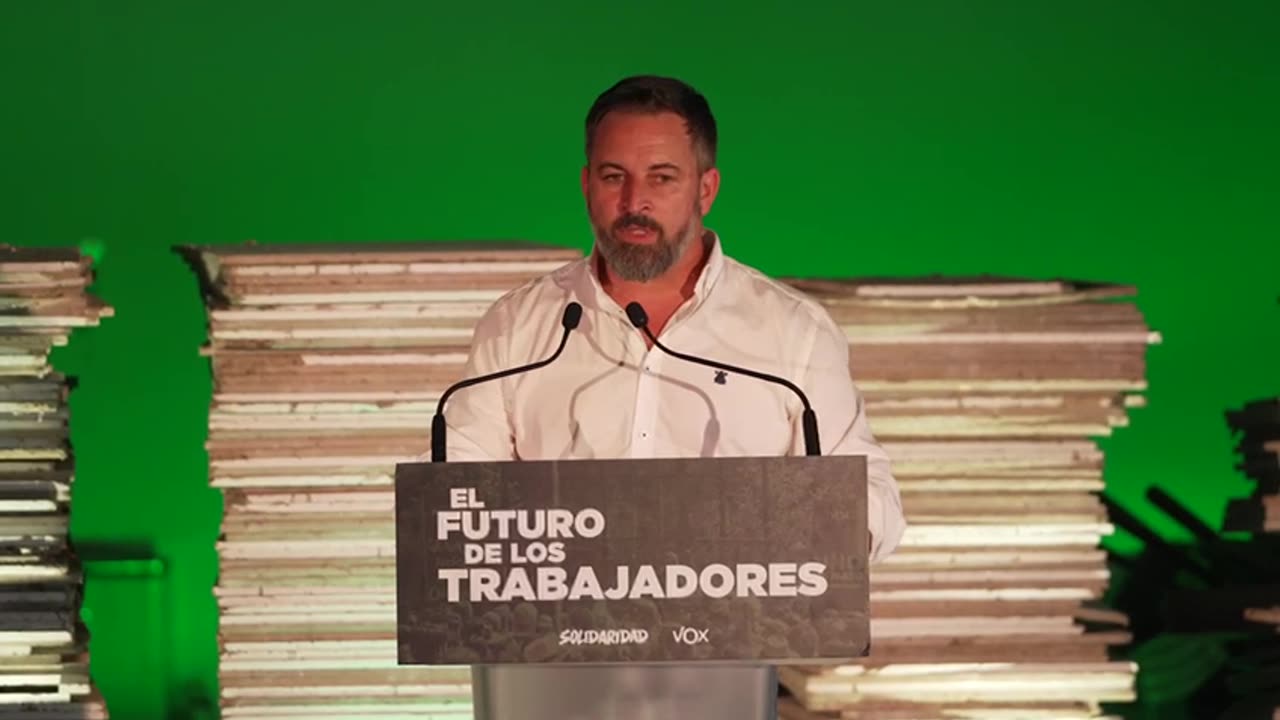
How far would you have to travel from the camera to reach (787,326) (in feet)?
12.0

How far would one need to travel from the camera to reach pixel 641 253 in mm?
3492

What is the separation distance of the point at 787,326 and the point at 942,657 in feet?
5.25

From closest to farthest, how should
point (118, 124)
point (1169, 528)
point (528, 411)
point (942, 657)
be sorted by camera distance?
point (528, 411) < point (942, 657) < point (118, 124) < point (1169, 528)

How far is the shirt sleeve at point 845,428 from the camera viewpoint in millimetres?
3271

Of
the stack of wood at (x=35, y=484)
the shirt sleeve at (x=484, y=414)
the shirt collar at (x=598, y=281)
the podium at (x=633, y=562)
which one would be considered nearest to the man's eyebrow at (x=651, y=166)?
the shirt collar at (x=598, y=281)

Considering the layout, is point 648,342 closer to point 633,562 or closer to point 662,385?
point 662,385

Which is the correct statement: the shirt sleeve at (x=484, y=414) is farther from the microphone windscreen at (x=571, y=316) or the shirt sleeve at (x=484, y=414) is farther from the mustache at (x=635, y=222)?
the microphone windscreen at (x=571, y=316)

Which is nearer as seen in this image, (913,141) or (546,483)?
(546,483)

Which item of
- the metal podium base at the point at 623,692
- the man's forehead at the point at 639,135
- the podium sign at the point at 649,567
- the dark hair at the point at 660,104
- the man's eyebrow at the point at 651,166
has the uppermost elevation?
the dark hair at the point at 660,104

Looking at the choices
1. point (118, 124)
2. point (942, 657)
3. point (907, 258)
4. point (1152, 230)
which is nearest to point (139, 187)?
point (118, 124)

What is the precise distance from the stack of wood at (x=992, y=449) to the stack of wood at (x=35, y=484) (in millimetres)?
1772

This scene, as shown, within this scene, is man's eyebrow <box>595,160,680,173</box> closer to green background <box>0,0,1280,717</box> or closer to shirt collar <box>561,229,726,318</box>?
shirt collar <box>561,229,726,318</box>

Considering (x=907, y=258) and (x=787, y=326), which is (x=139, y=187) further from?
(x=787, y=326)

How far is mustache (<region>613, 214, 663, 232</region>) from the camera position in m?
3.44
